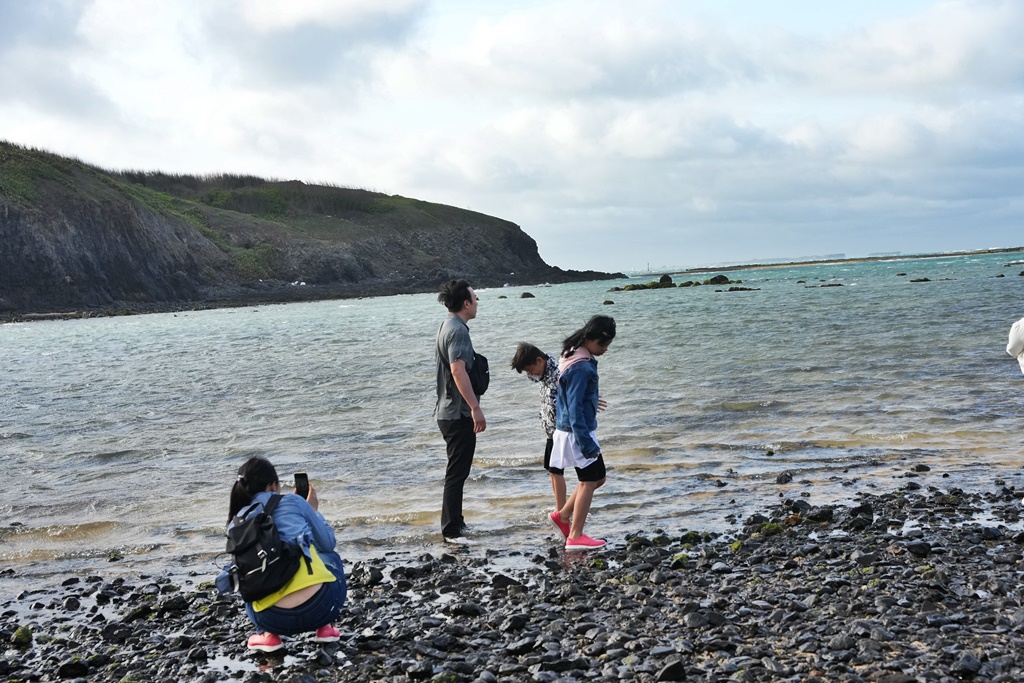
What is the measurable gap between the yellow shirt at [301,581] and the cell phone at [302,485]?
0.49 metres

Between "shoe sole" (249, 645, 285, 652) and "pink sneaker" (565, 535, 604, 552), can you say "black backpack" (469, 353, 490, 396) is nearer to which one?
"pink sneaker" (565, 535, 604, 552)

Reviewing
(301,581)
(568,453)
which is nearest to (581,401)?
(568,453)

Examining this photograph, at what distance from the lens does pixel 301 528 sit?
536cm

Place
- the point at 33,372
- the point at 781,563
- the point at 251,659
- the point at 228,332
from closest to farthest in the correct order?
the point at 251,659
the point at 781,563
the point at 33,372
the point at 228,332

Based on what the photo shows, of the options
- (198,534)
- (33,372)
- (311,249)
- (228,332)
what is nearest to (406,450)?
(198,534)

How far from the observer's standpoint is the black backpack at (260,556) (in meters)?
5.21

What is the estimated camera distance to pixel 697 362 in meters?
23.7

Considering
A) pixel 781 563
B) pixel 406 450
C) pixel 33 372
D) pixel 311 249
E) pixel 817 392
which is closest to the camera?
pixel 781 563

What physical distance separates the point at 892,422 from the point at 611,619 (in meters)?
9.14

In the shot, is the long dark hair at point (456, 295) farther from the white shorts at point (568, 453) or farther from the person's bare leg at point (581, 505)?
the person's bare leg at point (581, 505)

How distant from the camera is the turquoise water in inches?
360

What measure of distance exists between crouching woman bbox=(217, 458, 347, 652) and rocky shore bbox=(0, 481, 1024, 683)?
7.5 inches

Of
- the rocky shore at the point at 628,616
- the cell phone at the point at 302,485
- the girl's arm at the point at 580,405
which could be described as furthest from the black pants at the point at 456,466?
the cell phone at the point at 302,485

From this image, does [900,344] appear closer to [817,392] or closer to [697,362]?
[697,362]
